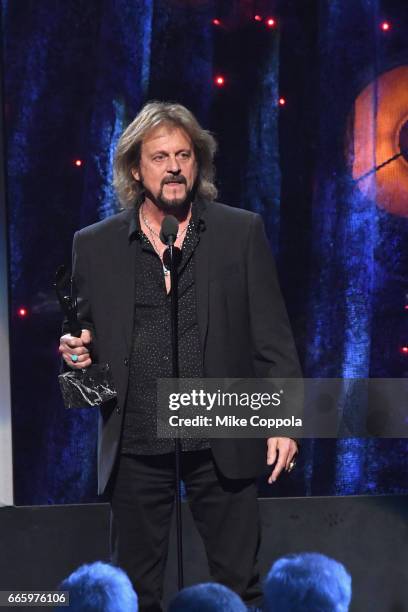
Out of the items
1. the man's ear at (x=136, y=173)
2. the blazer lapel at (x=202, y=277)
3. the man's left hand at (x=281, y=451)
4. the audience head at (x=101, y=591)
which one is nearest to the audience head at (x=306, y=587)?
the man's left hand at (x=281, y=451)

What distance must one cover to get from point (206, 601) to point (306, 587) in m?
0.36

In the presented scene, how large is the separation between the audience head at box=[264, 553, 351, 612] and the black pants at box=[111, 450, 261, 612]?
0.12 metres

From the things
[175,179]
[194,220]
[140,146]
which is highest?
[140,146]

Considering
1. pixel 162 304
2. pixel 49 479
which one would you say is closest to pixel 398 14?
pixel 162 304

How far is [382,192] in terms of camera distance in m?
3.75

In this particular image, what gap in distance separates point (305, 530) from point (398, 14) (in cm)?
222

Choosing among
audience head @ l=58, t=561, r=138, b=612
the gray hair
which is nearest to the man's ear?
the gray hair

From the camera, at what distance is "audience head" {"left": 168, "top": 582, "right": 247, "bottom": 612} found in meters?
2.25

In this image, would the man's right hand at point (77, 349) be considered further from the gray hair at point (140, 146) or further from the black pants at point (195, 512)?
the gray hair at point (140, 146)

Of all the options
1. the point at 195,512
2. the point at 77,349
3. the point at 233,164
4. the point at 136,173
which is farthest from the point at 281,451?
the point at 233,164

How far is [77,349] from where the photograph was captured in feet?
8.13

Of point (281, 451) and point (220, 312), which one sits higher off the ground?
point (220, 312)

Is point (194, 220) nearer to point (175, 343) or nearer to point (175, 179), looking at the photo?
point (175, 179)

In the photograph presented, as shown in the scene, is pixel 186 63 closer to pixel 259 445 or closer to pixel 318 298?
pixel 318 298
